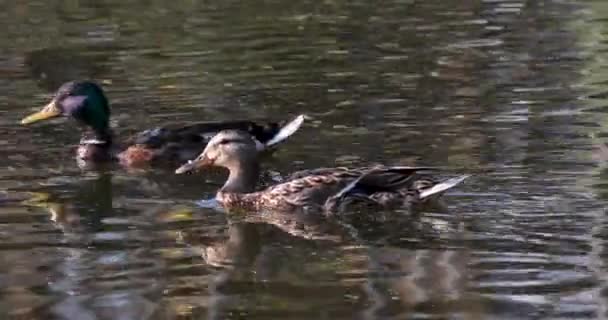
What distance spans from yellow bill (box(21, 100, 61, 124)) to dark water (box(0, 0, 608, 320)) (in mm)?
163

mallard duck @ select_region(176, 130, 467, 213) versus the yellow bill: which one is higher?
mallard duck @ select_region(176, 130, 467, 213)

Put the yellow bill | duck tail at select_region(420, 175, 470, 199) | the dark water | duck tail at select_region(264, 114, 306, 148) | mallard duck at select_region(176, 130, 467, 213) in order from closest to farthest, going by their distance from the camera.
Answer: the dark water, duck tail at select_region(420, 175, 470, 199), mallard duck at select_region(176, 130, 467, 213), duck tail at select_region(264, 114, 306, 148), the yellow bill

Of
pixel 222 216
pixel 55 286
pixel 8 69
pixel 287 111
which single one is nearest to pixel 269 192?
pixel 222 216

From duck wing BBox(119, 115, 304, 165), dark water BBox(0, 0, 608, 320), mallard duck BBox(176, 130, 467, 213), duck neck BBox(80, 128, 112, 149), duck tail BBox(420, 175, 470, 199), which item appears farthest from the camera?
duck neck BBox(80, 128, 112, 149)

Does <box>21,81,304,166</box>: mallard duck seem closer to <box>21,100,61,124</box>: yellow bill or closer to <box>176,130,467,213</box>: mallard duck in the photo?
<box>21,100,61,124</box>: yellow bill

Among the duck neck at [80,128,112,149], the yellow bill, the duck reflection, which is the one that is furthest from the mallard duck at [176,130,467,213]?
the yellow bill

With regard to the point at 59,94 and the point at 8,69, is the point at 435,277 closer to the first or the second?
the point at 59,94

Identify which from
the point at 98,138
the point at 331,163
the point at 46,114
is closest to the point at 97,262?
the point at 331,163

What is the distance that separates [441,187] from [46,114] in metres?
4.37

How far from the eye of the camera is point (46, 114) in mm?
12570

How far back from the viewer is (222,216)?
31.8 feet

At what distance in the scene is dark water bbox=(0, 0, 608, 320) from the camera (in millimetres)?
7598

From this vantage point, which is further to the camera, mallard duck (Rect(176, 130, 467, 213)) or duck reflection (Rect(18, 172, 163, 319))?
mallard duck (Rect(176, 130, 467, 213))

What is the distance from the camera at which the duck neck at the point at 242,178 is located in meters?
10.2
